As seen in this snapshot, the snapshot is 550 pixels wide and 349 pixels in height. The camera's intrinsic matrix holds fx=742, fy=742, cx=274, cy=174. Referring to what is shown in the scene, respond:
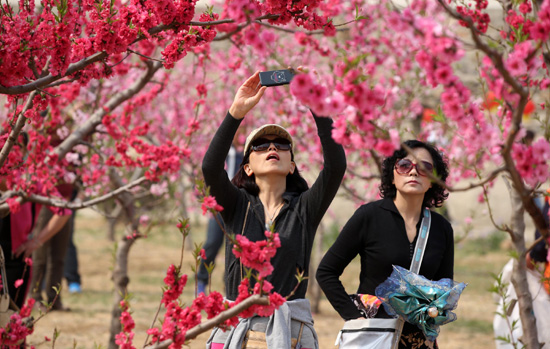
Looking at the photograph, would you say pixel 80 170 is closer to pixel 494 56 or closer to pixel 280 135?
pixel 280 135

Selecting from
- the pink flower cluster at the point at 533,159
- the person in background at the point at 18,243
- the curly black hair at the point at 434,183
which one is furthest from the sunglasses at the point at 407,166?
the person in background at the point at 18,243

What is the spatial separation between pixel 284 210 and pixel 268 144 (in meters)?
0.31

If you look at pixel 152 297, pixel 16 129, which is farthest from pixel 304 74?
pixel 152 297

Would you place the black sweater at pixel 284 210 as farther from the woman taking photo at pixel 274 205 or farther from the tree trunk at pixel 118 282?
the tree trunk at pixel 118 282

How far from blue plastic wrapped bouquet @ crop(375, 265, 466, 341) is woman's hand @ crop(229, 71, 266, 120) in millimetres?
926

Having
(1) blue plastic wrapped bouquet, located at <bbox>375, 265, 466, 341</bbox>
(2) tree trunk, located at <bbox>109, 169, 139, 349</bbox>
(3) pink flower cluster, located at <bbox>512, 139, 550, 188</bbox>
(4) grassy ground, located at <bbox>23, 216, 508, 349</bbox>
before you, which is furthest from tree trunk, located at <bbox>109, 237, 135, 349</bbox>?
(3) pink flower cluster, located at <bbox>512, 139, 550, 188</bbox>

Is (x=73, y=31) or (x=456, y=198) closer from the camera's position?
(x=73, y=31)

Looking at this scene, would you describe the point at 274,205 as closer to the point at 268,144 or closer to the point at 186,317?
the point at 268,144

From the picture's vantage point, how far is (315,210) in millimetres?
3279

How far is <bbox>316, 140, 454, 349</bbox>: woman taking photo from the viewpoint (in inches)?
128

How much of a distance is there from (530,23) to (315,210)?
1.45 m

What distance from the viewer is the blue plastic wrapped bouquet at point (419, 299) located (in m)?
3.08

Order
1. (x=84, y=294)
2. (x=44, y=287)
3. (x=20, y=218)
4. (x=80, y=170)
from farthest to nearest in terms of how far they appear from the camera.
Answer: (x=84, y=294), (x=44, y=287), (x=80, y=170), (x=20, y=218)

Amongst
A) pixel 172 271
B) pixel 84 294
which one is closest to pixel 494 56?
pixel 172 271
